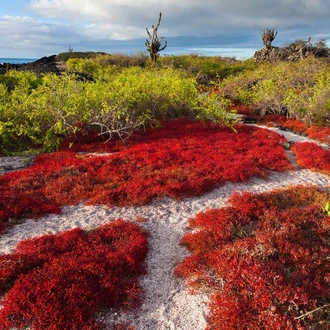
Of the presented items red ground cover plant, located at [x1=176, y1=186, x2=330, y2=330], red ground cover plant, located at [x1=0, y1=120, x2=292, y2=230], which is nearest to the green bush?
red ground cover plant, located at [x1=0, y1=120, x2=292, y2=230]

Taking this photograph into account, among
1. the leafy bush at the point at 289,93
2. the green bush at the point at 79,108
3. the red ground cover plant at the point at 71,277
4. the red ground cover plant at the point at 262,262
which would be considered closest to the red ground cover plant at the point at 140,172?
the green bush at the point at 79,108

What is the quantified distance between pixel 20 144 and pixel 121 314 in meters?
11.7

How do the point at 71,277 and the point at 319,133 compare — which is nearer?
the point at 71,277

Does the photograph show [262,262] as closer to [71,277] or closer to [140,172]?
[71,277]

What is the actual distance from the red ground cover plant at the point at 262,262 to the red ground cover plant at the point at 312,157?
3182 millimetres

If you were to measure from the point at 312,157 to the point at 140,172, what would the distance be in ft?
23.7

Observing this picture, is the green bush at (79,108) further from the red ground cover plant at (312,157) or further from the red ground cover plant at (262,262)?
the red ground cover plant at (262,262)

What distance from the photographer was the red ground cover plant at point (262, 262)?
5242 mm

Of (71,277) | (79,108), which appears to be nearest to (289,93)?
(79,108)

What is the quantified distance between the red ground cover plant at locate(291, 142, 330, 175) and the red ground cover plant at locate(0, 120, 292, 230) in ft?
2.52

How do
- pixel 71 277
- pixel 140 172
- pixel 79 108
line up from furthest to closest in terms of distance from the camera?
1. pixel 79 108
2. pixel 140 172
3. pixel 71 277

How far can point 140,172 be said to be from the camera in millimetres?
11695

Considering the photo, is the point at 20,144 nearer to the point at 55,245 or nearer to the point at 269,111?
the point at 55,245

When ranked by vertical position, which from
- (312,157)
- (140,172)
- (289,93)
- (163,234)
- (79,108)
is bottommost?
(163,234)
